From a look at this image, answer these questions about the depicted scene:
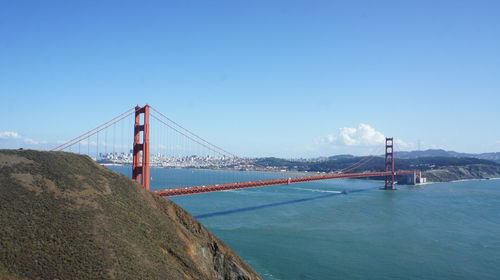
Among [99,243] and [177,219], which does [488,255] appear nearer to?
[177,219]

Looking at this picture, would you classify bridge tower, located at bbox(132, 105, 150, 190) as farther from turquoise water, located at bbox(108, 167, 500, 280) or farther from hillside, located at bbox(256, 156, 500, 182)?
hillside, located at bbox(256, 156, 500, 182)

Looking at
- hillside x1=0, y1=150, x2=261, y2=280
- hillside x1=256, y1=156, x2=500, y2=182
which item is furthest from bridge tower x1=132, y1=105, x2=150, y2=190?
hillside x1=256, y1=156, x2=500, y2=182

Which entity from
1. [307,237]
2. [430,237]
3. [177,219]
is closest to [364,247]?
[307,237]

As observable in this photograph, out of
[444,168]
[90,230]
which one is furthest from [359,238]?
[444,168]

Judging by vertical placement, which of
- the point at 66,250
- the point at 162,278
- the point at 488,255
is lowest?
Answer: the point at 488,255

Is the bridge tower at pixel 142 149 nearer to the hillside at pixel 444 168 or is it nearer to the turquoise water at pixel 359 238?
the turquoise water at pixel 359 238

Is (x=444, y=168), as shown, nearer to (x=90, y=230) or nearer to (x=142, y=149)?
(x=142, y=149)
